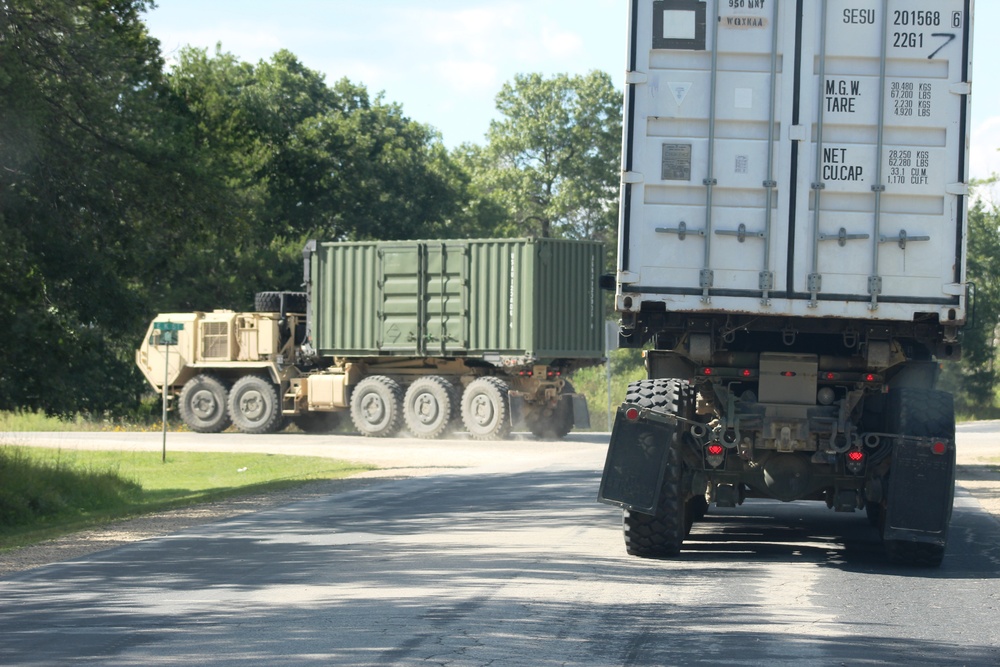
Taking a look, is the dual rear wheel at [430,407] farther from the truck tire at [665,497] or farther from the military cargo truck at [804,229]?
the military cargo truck at [804,229]

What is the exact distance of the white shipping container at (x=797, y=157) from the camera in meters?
10.5

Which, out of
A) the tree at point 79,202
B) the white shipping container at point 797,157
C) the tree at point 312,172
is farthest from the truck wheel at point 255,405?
the white shipping container at point 797,157

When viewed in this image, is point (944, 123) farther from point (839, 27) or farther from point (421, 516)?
point (421, 516)

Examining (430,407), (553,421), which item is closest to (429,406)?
(430,407)

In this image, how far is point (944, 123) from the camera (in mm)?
10508

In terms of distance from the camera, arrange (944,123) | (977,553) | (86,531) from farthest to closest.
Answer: (86,531)
(977,553)
(944,123)

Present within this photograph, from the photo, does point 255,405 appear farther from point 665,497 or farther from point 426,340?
point 665,497

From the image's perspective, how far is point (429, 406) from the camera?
30.3 m

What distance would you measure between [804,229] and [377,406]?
2139 cm

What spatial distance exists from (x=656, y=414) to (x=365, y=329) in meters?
20.9

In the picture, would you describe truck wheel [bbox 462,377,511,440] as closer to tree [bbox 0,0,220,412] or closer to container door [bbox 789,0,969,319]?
tree [bbox 0,0,220,412]

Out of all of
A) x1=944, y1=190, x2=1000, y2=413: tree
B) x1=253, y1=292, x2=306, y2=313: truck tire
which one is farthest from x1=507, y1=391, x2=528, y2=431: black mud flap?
x1=944, y1=190, x2=1000, y2=413: tree

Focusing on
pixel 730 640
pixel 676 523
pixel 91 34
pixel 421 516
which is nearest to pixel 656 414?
pixel 676 523

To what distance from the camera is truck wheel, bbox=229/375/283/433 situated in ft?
→ 109
